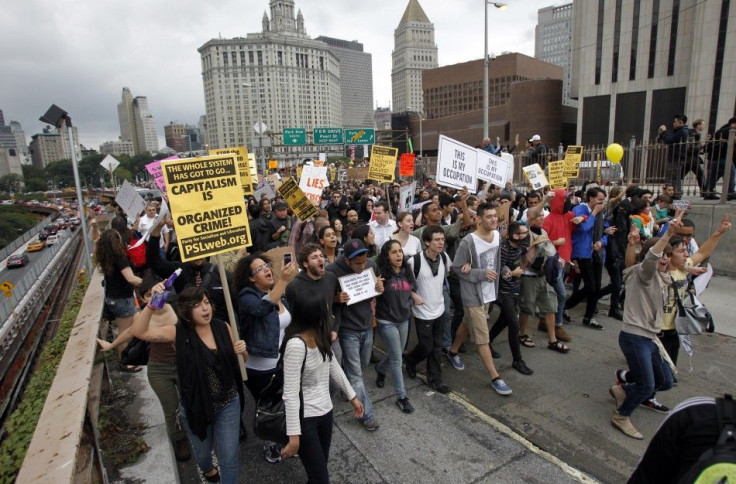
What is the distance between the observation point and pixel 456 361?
5.57m

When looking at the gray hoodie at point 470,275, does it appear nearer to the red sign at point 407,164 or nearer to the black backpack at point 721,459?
the black backpack at point 721,459

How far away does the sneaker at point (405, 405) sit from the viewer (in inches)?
179

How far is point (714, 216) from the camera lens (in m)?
9.05

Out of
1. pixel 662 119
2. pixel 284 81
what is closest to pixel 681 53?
pixel 662 119

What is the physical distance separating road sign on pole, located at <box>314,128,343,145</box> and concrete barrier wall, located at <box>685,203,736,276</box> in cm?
3643

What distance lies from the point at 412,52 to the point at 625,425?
129 metres

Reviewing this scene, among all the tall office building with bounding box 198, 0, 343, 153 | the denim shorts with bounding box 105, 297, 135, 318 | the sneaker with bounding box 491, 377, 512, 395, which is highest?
the tall office building with bounding box 198, 0, 343, 153

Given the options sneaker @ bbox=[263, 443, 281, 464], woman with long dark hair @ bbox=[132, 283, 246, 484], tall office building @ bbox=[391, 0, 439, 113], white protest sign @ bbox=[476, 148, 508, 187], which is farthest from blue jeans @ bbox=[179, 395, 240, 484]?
tall office building @ bbox=[391, 0, 439, 113]

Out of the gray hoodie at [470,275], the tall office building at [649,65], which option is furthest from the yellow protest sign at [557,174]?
the tall office building at [649,65]

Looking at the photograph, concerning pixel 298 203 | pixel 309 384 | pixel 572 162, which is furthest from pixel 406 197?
pixel 309 384

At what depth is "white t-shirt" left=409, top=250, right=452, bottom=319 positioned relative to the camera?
15.8ft

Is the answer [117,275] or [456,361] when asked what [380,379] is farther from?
[117,275]

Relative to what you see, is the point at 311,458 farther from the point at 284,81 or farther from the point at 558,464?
the point at 284,81

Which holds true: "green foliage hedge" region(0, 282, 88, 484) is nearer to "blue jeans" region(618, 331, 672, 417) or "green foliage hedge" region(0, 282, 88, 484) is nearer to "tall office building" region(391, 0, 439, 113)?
"blue jeans" region(618, 331, 672, 417)
